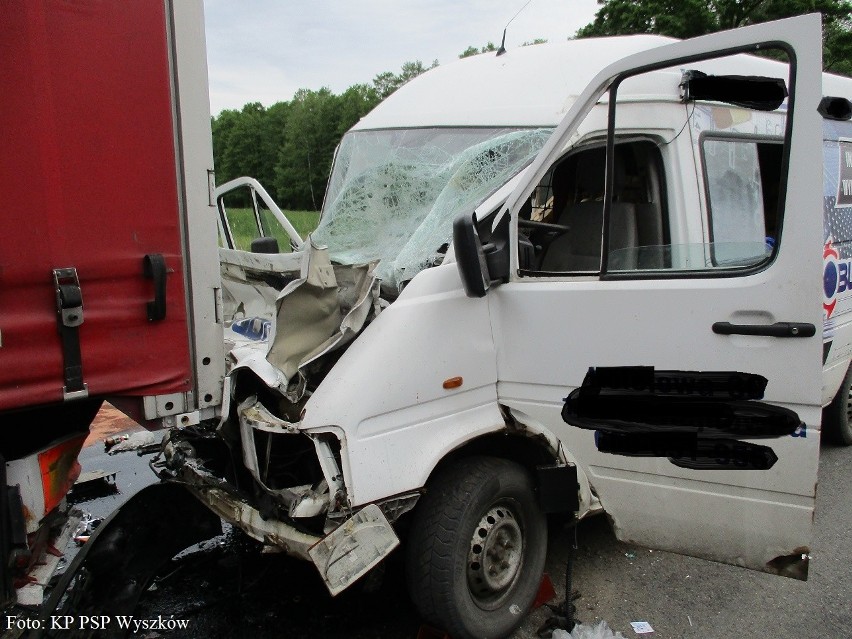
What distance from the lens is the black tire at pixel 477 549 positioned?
2.78 meters

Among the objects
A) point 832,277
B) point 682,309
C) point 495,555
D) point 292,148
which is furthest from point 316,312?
point 292,148

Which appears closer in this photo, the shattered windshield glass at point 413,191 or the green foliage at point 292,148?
the shattered windshield glass at point 413,191

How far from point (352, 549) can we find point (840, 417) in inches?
170

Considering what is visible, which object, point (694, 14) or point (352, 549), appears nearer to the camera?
point (352, 549)

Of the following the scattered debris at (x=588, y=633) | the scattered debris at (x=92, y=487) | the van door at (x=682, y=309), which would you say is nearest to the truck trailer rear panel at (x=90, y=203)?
the van door at (x=682, y=309)

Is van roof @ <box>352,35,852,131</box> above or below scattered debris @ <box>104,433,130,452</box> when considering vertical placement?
above

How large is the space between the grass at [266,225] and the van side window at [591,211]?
1.54 metres

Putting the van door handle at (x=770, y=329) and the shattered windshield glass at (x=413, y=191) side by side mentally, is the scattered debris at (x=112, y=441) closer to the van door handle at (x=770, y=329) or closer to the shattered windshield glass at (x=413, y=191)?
the shattered windshield glass at (x=413, y=191)

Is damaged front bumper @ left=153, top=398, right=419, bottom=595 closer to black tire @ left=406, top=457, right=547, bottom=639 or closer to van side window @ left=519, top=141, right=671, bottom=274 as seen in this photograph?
black tire @ left=406, top=457, right=547, bottom=639

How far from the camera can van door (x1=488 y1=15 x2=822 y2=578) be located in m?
2.48

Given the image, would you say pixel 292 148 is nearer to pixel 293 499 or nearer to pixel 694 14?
pixel 293 499

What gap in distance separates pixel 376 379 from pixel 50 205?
49.0 inches

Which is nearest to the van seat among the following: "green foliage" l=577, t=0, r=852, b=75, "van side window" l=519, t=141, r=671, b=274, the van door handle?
"van side window" l=519, t=141, r=671, b=274

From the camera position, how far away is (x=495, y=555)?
300cm
